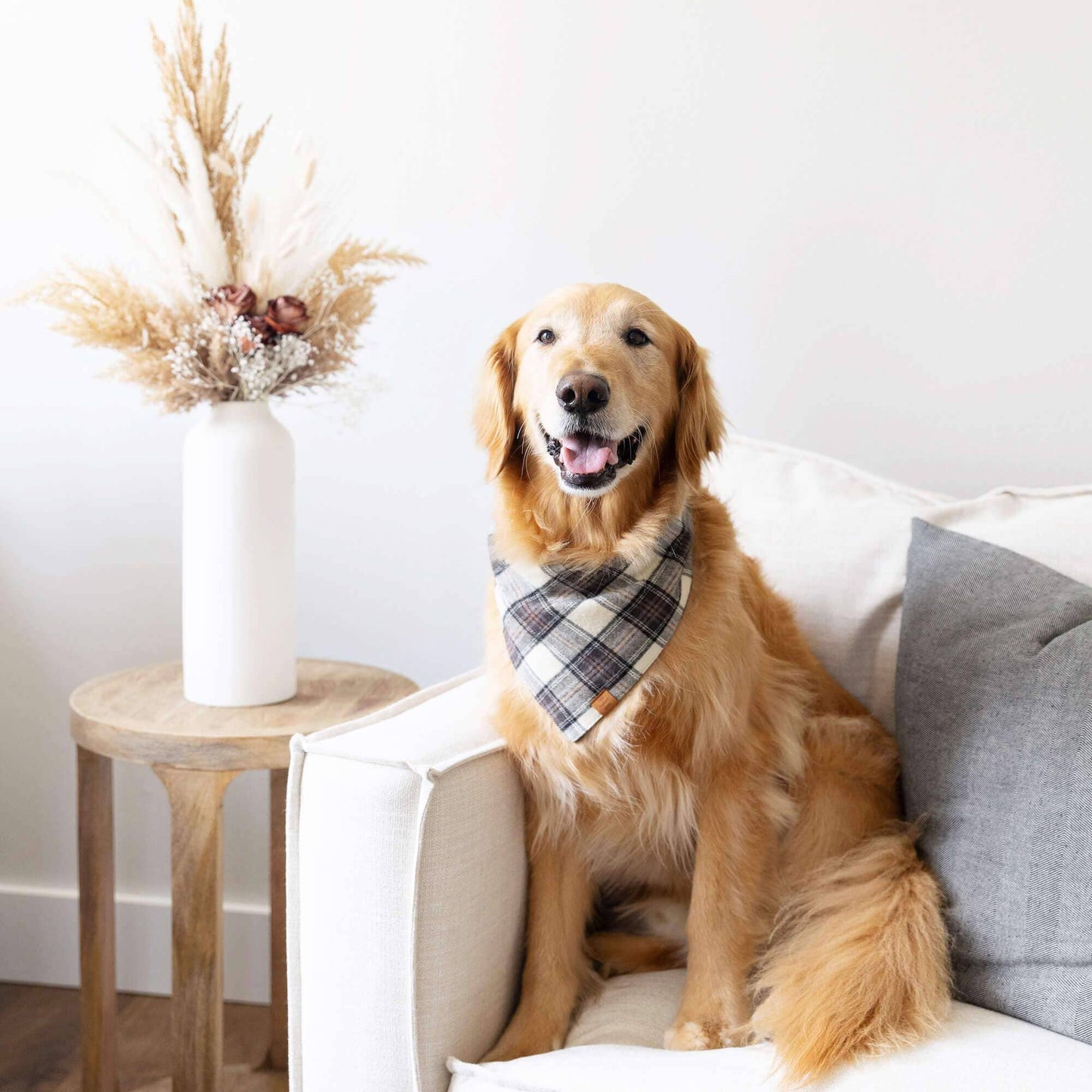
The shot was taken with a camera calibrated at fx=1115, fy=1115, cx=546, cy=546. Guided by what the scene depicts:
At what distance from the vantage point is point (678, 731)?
4.60 ft

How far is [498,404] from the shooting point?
1.51 metres

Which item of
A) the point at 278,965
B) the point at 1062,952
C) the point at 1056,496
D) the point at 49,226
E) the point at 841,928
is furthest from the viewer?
the point at 49,226

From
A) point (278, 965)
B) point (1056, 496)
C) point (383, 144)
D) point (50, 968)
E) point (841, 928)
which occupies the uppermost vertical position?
point (383, 144)

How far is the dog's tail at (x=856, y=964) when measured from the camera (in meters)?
1.15

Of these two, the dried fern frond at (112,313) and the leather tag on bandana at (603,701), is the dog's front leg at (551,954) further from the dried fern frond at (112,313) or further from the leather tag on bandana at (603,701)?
the dried fern frond at (112,313)

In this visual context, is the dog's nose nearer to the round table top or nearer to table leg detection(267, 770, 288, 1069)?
the round table top

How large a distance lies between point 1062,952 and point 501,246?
1.57m

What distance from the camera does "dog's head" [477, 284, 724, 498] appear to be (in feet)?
4.45

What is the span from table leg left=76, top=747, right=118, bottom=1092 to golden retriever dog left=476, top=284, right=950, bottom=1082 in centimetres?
85

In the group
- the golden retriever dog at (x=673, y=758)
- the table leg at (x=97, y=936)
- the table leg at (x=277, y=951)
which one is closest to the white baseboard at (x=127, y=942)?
the table leg at (x=277, y=951)

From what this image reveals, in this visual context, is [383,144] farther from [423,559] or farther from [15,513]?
[15,513]

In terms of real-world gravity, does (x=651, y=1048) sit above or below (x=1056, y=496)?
below

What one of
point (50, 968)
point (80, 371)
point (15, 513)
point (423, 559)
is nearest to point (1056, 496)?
point (423, 559)

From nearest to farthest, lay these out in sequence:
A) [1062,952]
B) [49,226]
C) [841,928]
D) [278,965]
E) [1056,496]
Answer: [1062,952]
[841,928]
[1056,496]
[278,965]
[49,226]
